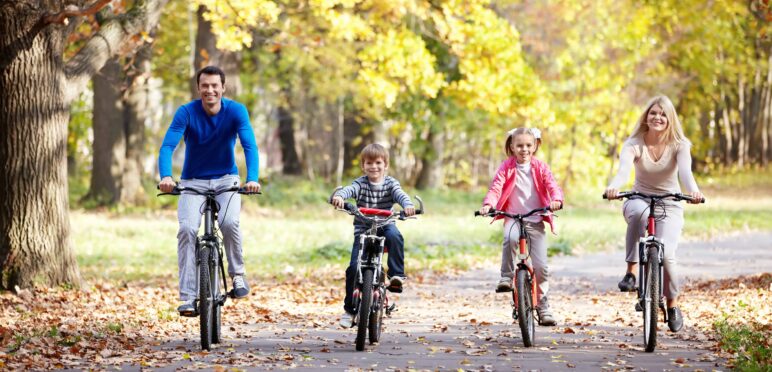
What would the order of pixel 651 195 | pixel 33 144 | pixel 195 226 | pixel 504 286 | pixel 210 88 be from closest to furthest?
1. pixel 195 226
2. pixel 210 88
3. pixel 651 195
4. pixel 504 286
5. pixel 33 144

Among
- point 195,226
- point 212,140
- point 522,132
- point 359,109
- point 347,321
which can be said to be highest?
point 359,109

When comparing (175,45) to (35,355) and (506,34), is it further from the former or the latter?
(35,355)

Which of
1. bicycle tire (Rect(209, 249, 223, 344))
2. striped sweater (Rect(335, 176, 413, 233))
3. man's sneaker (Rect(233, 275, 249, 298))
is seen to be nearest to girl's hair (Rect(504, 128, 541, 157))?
striped sweater (Rect(335, 176, 413, 233))

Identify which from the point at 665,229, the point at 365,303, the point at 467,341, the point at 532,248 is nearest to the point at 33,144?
the point at 365,303

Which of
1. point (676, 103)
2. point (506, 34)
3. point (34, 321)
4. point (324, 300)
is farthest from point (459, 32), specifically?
point (676, 103)

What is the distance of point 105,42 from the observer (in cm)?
1374

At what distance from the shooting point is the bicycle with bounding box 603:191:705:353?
9.25m

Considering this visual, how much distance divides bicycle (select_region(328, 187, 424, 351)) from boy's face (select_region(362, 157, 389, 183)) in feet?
1.25

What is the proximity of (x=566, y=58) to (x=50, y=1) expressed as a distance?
2375cm

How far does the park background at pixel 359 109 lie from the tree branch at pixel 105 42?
25 mm

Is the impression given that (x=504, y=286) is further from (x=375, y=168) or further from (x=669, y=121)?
(x=669, y=121)

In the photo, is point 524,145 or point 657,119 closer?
point 657,119

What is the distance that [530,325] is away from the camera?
959cm

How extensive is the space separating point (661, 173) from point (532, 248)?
1246mm
